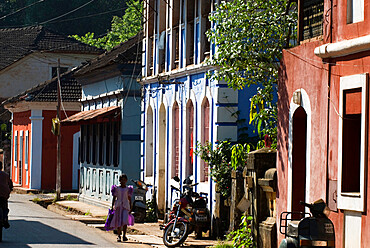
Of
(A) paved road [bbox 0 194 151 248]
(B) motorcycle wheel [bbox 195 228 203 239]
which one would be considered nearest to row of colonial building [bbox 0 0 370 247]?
(B) motorcycle wheel [bbox 195 228 203 239]

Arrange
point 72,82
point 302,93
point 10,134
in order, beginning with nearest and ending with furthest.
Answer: point 302,93 → point 72,82 → point 10,134

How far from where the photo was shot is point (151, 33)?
26.9m

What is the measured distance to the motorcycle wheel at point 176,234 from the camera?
18531 millimetres

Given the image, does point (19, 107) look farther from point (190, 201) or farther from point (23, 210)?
point (190, 201)

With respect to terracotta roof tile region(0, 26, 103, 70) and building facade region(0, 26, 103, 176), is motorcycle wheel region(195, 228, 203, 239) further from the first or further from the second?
terracotta roof tile region(0, 26, 103, 70)

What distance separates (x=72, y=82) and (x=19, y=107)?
12.6ft

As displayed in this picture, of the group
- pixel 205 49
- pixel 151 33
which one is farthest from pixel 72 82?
pixel 205 49

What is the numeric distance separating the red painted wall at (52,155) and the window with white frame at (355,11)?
95.6ft

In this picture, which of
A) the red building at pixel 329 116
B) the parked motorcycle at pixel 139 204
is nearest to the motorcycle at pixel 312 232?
the red building at pixel 329 116

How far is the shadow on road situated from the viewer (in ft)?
62.0

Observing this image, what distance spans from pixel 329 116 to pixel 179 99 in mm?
10559

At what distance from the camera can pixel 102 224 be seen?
981 inches

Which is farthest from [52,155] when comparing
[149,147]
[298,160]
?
[298,160]

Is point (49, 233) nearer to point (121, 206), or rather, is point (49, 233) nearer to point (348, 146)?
point (121, 206)
